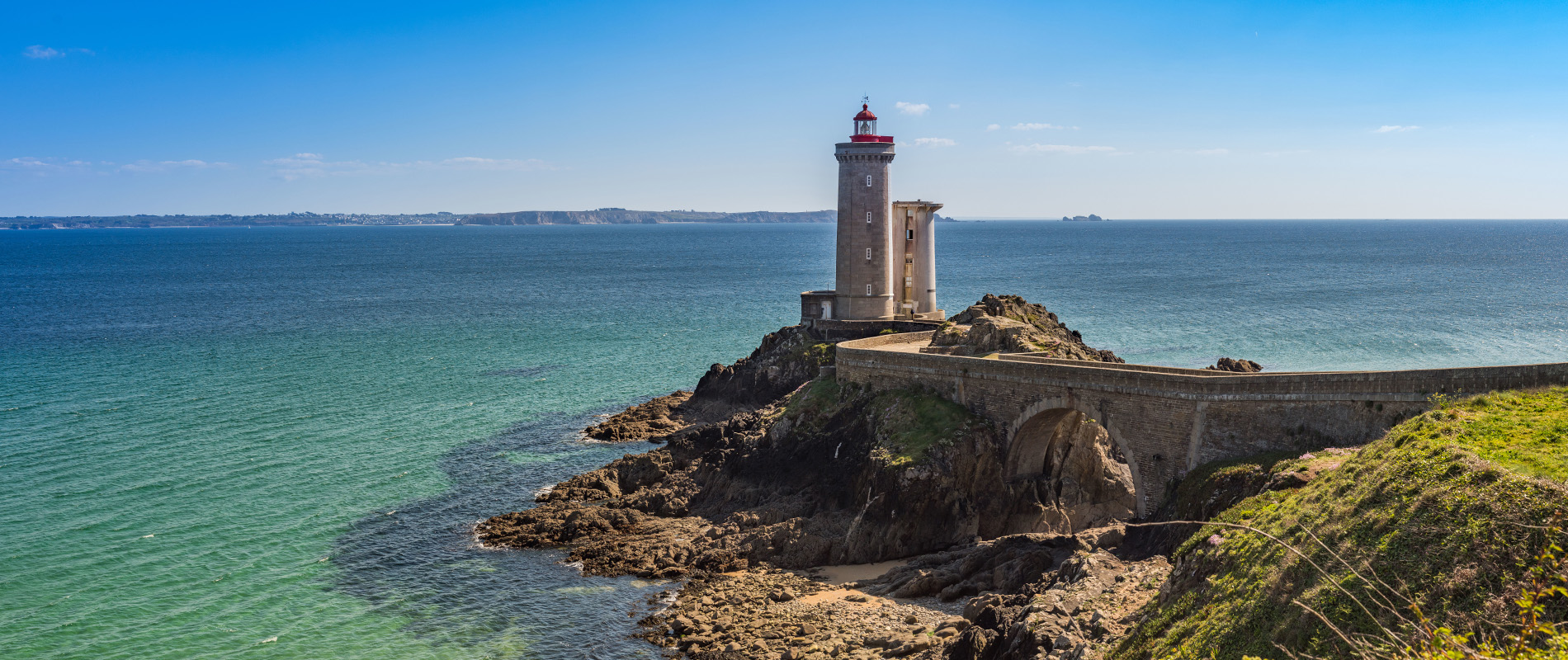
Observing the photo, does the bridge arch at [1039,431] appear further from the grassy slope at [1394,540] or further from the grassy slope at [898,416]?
the grassy slope at [1394,540]

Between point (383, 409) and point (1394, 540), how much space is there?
172ft

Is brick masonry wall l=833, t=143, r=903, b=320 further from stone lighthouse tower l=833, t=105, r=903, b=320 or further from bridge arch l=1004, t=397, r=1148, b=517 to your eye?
bridge arch l=1004, t=397, r=1148, b=517

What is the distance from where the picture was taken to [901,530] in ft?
112

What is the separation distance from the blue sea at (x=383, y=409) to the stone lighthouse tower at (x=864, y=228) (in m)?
15.4

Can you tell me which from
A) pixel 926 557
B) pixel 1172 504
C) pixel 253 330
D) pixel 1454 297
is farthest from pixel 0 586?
pixel 1454 297

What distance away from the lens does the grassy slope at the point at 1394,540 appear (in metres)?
16.2

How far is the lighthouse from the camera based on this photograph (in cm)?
5178

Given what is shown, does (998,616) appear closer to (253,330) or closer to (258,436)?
(258,436)

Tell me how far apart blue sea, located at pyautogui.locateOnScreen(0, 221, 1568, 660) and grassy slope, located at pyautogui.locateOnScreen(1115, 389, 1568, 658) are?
14794 mm

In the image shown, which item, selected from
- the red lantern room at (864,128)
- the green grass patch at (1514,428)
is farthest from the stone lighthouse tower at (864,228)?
the green grass patch at (1514,428)

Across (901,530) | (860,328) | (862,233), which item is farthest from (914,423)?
(862,233)

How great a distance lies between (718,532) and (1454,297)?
95991mm

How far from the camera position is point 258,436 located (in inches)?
1989

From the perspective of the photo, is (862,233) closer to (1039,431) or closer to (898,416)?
(898,416)
